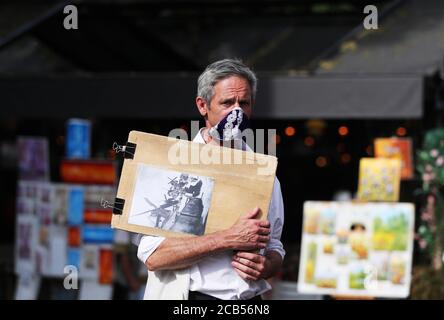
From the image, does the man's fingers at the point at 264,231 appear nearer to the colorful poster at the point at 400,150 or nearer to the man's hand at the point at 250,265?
the man's hand at the point at 250,265

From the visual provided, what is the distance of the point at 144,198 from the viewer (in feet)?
9.85

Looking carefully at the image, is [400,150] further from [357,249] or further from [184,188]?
[184,188]

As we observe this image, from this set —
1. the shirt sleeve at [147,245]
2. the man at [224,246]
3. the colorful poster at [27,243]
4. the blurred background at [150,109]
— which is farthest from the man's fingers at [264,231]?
the colorful poster at [27,243]

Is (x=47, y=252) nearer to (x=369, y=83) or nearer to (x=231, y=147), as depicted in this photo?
(x=369, y=83)

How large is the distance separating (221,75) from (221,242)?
60cm

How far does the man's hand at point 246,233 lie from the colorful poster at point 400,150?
5153 millimetres

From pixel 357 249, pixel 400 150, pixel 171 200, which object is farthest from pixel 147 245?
pixel 400 150

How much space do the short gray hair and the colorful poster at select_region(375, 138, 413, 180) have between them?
492 centimetres

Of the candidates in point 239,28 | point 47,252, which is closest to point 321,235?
point 47,252

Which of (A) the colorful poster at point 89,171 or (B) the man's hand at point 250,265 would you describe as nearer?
(B) the man's hand at point 250,265

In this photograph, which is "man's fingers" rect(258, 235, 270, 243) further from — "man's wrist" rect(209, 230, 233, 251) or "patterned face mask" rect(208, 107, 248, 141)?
"patterned face mask" rect(208, 107, 248, 141)

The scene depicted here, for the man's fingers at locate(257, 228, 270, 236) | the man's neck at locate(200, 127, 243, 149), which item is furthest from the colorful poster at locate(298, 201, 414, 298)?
the man's fingers at locate(257, 228, 270, 236)

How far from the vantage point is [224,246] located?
2910 millimetres

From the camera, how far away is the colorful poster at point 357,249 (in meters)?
6.88
